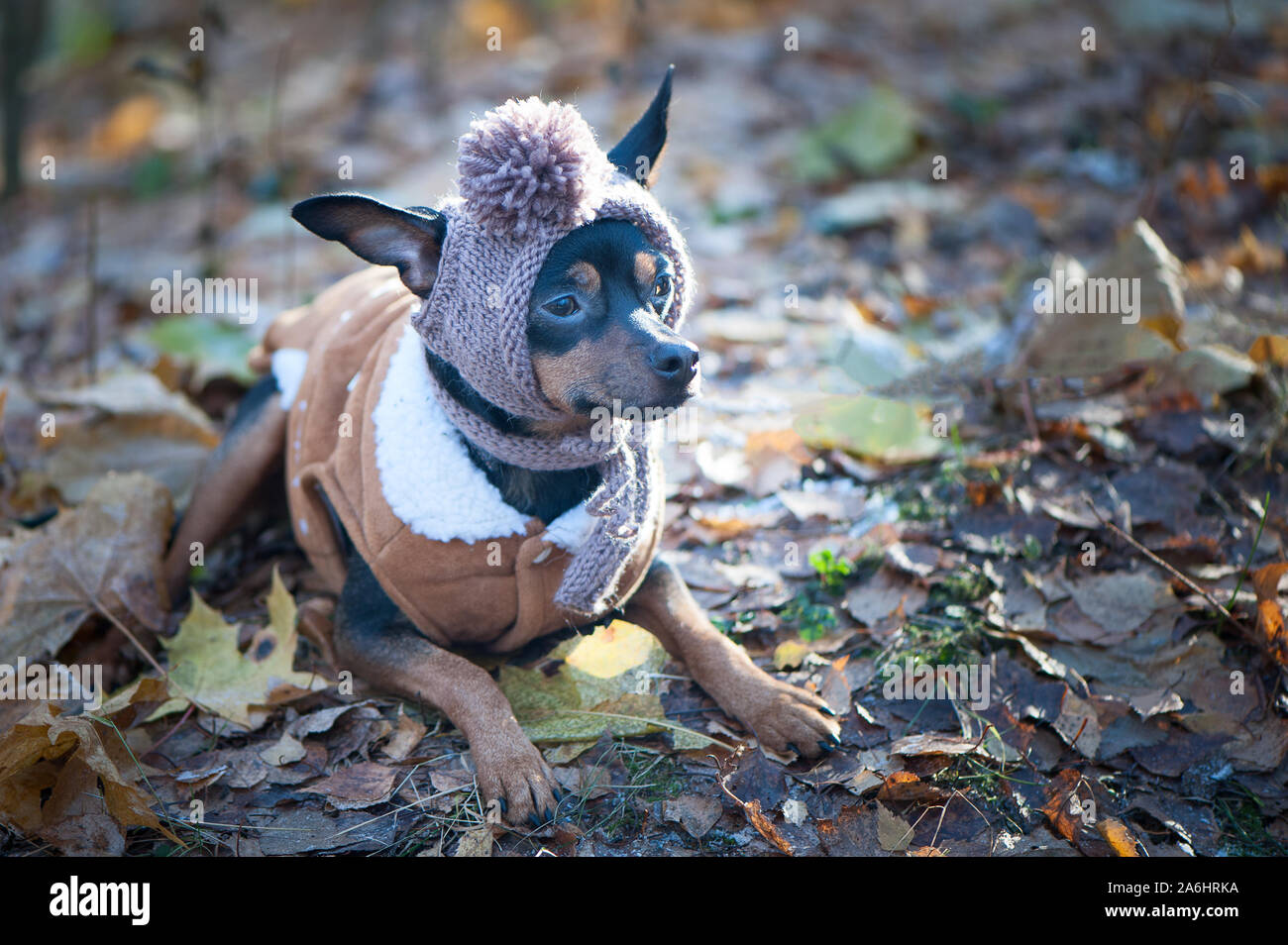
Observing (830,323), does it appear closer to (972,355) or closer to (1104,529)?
(972,355)

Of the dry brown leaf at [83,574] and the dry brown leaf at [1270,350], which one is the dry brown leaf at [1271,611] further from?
the dry brown leaf at [83,574]

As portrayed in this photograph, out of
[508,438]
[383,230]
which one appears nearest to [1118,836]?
[508,438]

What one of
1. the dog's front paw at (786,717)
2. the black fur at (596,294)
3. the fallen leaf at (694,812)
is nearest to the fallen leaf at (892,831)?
the dog's front paw at (786,717)

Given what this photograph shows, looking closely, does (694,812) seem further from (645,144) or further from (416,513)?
(645,144)

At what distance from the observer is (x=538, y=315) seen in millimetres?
2508

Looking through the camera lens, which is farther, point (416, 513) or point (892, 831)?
point (416, 513)

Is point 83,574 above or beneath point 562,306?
beneath

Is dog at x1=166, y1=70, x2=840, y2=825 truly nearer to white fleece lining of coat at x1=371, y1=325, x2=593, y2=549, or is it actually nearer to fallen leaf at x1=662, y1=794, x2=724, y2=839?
white fleece lining of coat at x1=371, y1=325, x2=593, y2=549

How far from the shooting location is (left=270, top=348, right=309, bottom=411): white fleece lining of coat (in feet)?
11.5

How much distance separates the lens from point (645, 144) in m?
2.86

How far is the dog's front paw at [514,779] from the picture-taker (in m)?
2.52

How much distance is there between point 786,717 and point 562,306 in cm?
119

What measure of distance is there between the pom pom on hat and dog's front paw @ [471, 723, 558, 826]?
126 cm

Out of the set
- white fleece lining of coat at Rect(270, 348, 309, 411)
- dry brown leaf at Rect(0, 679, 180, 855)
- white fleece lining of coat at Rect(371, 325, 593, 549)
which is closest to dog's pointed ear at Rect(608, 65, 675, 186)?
white fleece lining of coat at Rect(371, 325, 593, 549)
